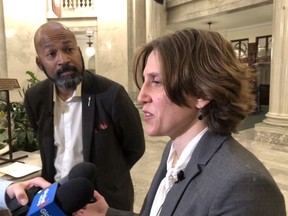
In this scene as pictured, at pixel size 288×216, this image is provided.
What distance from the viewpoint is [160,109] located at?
1088mm

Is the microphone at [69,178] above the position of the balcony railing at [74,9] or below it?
below

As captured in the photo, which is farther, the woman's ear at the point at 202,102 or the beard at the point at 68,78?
the beard at the point at 68,78

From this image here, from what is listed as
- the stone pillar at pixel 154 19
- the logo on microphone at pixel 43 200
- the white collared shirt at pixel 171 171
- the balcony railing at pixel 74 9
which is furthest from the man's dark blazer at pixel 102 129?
the balcony railing at pixel 74 9

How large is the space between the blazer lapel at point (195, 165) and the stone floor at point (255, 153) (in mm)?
2454

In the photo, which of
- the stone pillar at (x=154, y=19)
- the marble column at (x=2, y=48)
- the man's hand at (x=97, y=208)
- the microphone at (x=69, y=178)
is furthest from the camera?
the marble column at (x=2, y=48)

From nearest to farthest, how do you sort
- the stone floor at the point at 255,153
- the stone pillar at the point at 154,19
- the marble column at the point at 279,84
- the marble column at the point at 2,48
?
the stone floor at the point at 255,153 → the marble column at the point at 279,84 → the stone pillar at the point at 154,19 → the marble column at the point at 2,48

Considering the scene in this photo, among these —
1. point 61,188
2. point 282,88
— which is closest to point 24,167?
point 61,188

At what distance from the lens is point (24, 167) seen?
2.61m

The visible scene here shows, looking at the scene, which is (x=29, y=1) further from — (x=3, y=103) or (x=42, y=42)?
(x=42, y=42)

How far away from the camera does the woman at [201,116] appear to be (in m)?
0.86

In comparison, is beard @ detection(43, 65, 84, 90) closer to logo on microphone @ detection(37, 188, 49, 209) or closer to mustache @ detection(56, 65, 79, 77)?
mustache @ detection(56, 65, 79, 77)

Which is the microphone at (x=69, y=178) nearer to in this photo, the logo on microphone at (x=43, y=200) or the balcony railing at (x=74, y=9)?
the logo on microphone at (x=43, y=200)

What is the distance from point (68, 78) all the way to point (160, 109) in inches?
36.4

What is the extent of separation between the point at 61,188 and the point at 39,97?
1.07 meters
